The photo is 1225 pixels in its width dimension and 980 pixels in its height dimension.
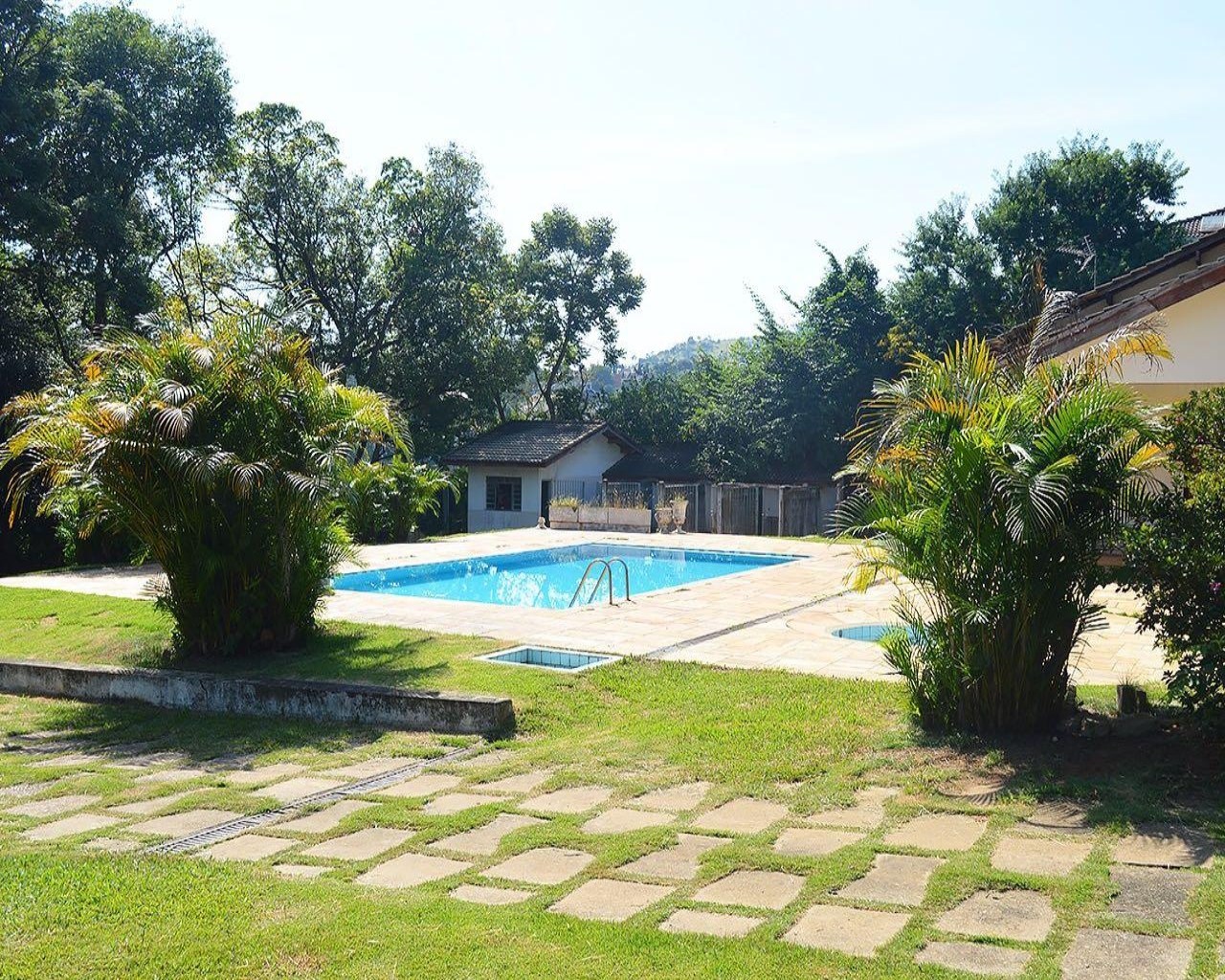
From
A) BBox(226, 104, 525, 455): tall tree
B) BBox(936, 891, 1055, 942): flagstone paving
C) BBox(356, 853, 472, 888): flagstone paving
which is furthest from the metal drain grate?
BBox(226, 104, 525, 455): tall tree

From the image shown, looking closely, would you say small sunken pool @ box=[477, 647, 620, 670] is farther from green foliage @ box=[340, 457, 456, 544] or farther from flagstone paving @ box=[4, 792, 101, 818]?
green foliage @ box=[340, 457, 456, 544]

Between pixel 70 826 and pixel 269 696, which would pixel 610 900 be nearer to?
pixel 70 826

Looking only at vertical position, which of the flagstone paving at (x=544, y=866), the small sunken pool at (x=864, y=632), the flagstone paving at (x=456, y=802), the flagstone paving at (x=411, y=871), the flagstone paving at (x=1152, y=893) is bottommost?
the flagstone paving at (x=456, y=802)

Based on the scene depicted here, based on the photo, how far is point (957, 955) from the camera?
159 inches

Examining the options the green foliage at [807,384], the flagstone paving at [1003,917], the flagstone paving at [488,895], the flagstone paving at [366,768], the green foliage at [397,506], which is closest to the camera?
the flagstone paving at [1003,917]

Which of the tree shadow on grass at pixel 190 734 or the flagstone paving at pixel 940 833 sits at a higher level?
the flagstone paving at pixel 940 833

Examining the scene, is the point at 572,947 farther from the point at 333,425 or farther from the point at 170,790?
the point at 333,425

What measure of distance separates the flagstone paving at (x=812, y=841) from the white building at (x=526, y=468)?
29089mm

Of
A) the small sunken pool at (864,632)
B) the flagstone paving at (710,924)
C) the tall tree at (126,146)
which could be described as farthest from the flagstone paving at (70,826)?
the tall tree at (126,146)

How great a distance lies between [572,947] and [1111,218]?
32.4 meters

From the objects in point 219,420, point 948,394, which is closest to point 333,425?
point 219,420

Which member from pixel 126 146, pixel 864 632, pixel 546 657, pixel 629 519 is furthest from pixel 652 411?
pixel 546 657

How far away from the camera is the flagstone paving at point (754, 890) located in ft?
15.2

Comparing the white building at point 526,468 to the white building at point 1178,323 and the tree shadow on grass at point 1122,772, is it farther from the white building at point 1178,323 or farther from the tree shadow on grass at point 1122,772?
the tree shadow on grass at point 1122,772
